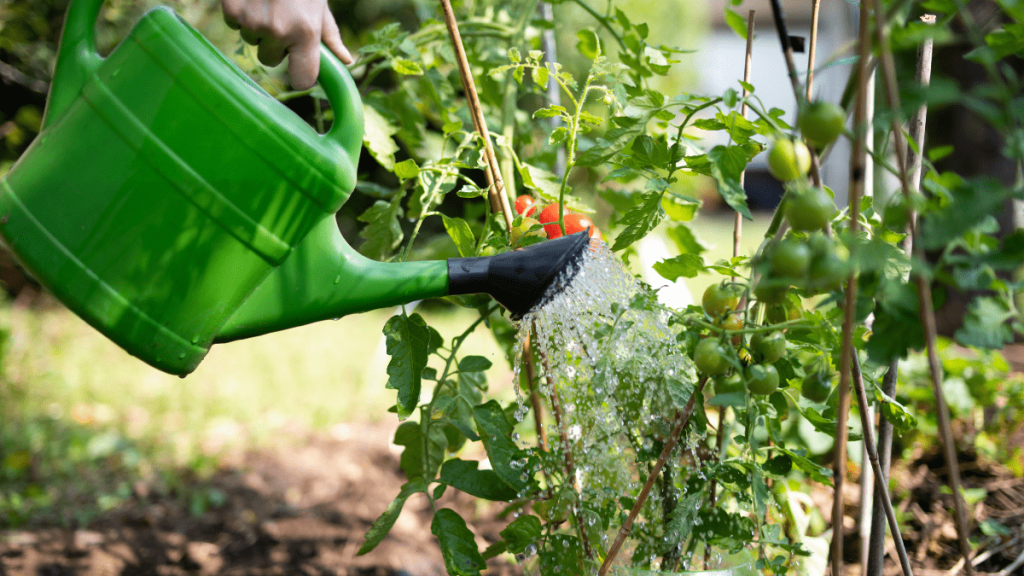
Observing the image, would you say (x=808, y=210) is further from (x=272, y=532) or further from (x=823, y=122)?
(x=272, y=532)

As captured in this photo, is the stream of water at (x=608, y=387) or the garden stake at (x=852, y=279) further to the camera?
the stream of water at (x=608, y=387)

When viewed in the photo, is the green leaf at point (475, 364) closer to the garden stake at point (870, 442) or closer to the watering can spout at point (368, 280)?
the watering can spout at point (368, 280)

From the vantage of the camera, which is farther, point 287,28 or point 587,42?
point 587,42

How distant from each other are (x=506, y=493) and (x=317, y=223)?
0.40 m

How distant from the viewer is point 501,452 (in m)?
0.78

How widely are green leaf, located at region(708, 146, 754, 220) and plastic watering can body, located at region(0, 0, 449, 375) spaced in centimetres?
35

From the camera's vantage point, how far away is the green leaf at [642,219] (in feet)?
2.30

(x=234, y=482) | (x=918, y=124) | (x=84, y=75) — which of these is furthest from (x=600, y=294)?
(x=234, y=482)

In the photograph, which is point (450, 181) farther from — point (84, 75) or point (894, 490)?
point (894, 490)

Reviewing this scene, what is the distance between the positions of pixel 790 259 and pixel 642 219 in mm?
291

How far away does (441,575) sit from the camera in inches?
55.9

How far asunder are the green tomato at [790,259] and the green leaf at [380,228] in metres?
0.56

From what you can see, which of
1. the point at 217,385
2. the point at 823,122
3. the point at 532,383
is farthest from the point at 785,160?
the point at 217,385

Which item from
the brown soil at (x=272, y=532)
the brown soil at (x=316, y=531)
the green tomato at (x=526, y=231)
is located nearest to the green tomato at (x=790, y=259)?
the green tomato at (x=526, y=231)
